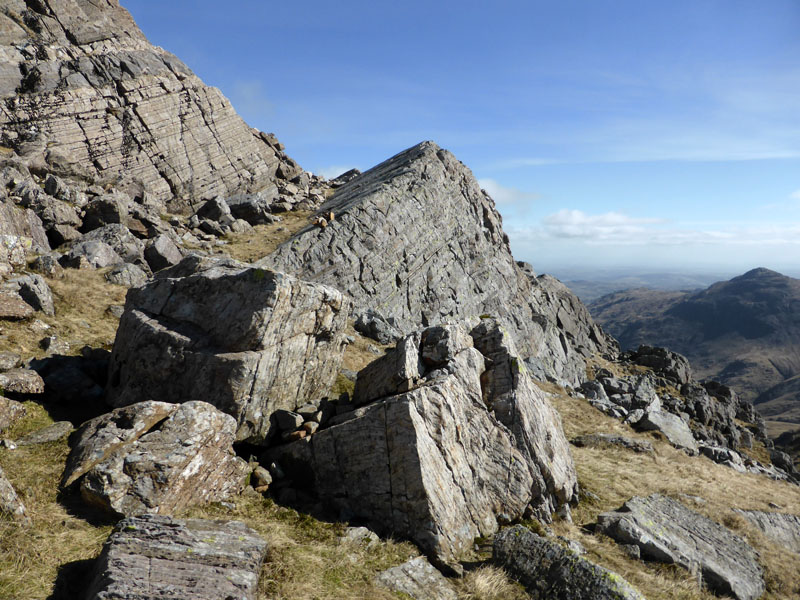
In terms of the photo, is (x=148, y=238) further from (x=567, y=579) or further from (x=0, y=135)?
(x=567, y=579)

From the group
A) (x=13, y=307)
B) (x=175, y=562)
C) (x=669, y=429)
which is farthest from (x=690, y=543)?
(x=13, y=307)

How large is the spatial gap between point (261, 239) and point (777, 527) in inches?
1723

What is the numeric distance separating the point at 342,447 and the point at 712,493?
67.6 ft

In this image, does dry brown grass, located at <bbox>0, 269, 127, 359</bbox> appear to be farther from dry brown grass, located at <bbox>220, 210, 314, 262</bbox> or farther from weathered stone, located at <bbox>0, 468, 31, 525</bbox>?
dry brown grass, located at <bbox>220, 210, 314, 262</bbox>

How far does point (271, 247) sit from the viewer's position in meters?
42.1

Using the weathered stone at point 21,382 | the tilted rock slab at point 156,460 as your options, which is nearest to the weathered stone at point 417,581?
the tilted rock slab at point 156,460

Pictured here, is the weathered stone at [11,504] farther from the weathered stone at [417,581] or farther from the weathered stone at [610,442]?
the weathered stone at [610,442]

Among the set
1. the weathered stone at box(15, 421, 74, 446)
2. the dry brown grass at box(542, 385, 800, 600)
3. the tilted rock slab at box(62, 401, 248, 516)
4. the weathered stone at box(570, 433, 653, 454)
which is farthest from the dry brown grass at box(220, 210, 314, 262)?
the dry brown grass at box(542, 385, 800, 600)

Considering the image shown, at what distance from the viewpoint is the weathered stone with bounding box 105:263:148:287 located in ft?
88.6

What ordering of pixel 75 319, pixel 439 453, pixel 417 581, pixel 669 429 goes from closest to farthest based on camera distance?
pixel 417 581, pixel 439 453, pixel 75 319, pixel 669 429

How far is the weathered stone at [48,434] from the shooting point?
12.0 metres

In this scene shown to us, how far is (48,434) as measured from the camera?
12430 mm

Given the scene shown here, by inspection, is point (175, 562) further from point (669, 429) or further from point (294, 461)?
point (669, 429)

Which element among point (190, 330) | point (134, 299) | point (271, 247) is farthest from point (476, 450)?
point (271, 247)
